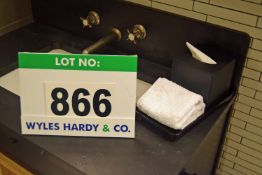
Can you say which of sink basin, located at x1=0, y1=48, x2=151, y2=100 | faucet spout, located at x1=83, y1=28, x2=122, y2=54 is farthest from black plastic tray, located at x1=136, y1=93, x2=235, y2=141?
faucet spout, located at x1=83, y1=28, x2=122, y2=54

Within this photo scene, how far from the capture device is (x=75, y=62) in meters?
0.83

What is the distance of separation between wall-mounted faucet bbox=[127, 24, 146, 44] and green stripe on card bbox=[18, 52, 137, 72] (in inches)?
11.6

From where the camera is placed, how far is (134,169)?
0.81 m

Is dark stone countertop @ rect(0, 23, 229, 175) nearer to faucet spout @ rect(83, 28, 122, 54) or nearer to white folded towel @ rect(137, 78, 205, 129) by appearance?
white folded towel @ rect(137, 78, 205, 129)

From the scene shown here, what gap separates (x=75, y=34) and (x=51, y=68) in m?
0.49

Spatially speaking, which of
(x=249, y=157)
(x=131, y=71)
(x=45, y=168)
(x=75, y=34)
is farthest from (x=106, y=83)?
(x=249, y=157)

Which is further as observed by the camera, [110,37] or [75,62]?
[110,37]

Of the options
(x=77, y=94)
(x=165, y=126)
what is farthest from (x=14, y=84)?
(x=165, y=126)

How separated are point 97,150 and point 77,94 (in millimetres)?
147

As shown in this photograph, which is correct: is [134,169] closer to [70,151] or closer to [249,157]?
[70,151]

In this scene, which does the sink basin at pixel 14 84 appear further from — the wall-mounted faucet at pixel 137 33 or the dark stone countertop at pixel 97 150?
the wall-mounted faucet at pixel 137 33

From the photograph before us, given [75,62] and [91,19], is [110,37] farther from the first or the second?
[75,62]

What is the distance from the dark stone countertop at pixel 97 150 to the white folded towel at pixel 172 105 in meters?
0.05

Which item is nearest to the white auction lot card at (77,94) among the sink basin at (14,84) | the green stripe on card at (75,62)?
the green stripe on card at (75,62)
